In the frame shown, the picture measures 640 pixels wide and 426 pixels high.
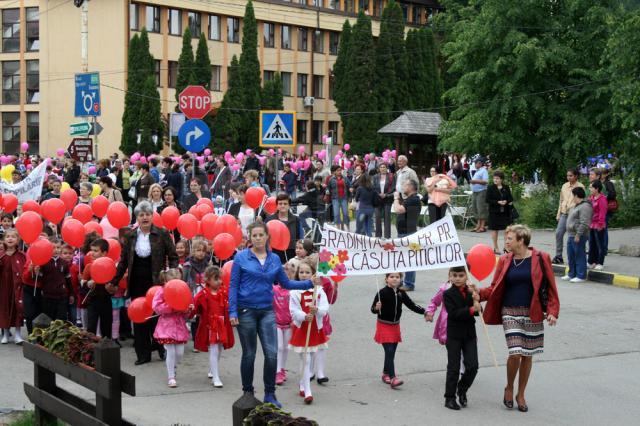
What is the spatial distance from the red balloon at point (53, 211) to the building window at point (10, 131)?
166 feet

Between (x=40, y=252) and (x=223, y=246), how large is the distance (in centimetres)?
209

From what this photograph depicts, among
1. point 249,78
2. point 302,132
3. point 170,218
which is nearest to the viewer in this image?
point 170,218

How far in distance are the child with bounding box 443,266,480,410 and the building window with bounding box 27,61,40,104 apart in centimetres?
5624

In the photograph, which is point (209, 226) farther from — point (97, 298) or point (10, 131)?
point (10, 131)

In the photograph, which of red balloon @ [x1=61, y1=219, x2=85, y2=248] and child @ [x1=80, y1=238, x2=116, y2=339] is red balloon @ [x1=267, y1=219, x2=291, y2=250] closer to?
child @ [x1=80, y1=238, x2=116, y2=339]

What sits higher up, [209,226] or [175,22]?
[175,22]

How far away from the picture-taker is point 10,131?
6191cm

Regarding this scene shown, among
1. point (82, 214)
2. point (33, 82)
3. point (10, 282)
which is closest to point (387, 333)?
point (10, 282)

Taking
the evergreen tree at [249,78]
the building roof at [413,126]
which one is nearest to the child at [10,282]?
the building roof at [413,126]

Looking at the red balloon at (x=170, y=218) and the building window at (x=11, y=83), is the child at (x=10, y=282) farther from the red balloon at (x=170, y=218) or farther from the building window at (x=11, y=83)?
the building window at (x=11, y=83)

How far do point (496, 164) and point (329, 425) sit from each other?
21.4 m

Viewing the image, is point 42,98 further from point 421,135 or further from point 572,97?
point 572,97

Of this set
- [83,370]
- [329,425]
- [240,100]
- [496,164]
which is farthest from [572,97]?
[240,100]

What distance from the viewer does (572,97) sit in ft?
88.3
